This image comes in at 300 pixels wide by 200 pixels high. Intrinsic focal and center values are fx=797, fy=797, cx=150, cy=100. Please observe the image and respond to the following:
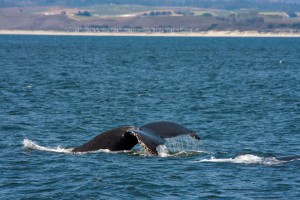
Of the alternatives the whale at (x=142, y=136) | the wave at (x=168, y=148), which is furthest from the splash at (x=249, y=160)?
the whale at (x=142, y=136)

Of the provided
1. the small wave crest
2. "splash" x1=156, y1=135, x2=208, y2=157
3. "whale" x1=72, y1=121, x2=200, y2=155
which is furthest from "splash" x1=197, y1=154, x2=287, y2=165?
the small wave crest

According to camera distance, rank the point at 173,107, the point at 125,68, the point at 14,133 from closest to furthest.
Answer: the point at 14,133 → the point at 173,107 → the point at 125,68

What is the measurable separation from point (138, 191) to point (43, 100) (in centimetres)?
2039

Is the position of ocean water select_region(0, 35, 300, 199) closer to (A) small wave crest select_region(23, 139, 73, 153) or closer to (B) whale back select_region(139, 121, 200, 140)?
(A) small wave crest select_region(23, 139, 73, 153)

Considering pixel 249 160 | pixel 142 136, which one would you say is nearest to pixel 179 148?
pixel 249 160

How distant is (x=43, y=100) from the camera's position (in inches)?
1425

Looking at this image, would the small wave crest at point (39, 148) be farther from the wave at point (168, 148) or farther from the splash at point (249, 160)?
the splash at point (249, 160)

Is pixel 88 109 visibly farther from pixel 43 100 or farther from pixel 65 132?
pixel 65 132

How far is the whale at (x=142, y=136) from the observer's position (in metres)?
16.5

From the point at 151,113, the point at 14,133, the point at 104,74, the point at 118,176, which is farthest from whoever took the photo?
the point at 104,74

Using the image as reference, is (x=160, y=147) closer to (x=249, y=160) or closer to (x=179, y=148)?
(x=179, y=148)

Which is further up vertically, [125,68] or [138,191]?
[138,191]

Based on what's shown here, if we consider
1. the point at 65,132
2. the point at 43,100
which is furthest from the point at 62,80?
the point at 65,132

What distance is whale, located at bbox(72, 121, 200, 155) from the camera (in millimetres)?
16500
